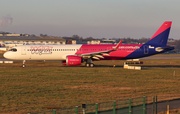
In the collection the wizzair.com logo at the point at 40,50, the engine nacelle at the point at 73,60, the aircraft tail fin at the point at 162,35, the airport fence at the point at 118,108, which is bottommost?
the airport fence at the point at 118,108

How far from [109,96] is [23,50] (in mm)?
28545

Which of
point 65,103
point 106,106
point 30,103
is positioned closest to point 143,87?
point 65,103

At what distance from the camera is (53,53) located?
43719mm

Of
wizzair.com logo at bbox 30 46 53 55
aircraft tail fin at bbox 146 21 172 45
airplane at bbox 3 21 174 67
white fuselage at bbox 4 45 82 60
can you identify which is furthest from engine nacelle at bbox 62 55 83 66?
aircraft tail fin at bbox 146 21 172 45

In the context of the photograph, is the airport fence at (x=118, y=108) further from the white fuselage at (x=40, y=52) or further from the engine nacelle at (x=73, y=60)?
the white fuselage at (x=40, y=52)

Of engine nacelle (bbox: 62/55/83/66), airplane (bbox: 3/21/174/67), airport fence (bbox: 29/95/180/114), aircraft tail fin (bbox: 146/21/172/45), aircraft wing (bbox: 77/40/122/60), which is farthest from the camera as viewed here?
aircraft tail fin (bbox: 146/21/172/45)

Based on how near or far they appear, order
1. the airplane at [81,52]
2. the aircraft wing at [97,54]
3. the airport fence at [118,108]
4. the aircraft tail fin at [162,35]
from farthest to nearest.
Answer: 1. the aircraft tail fin at [162,35]
2. the airplane at [81,52]
3. the aircraft wing at [97,54]
4. the airport fence at [118,108]

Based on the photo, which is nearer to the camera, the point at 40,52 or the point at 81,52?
the point at 40,52

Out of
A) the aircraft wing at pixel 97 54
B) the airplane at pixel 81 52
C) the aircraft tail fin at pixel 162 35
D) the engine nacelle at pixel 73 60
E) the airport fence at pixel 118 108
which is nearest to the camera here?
the airport fence at pixel 118 108

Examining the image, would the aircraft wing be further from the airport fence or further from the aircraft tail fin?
the airport fence

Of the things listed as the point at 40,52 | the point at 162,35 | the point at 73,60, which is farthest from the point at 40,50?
the point at 162,35

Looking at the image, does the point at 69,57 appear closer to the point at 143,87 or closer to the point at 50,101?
the point at 143,87

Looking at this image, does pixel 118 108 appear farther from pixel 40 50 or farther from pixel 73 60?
pixel 40 50

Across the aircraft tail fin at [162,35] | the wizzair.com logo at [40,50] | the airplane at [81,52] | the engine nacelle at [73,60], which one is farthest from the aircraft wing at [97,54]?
the aircraft tail fin at [162,35]
